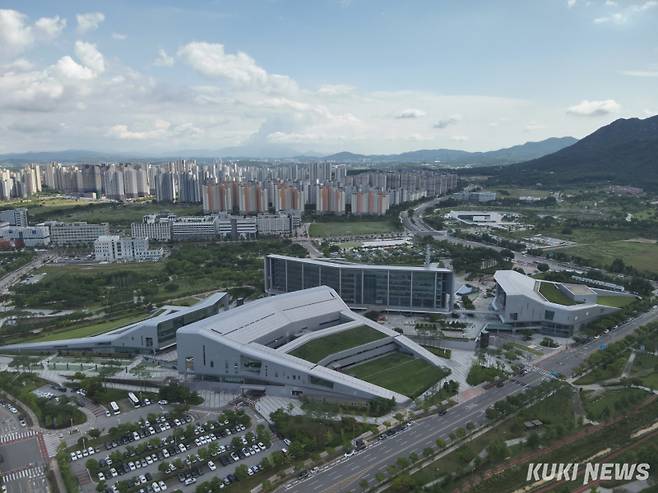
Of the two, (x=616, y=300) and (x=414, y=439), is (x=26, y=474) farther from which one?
(x=616, y=300)

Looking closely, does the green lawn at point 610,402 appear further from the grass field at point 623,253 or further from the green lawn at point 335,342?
the grass field at point 623,253

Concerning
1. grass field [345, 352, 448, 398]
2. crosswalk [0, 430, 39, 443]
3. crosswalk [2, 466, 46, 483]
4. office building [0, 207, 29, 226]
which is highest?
office building [0, 207, 29, 226]

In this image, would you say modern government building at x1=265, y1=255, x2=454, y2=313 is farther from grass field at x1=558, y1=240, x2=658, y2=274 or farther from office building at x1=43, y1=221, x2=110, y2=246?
office building at x1=43, y1=221, x2=110, y2=246

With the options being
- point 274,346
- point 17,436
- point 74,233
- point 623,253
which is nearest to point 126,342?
point 17,436

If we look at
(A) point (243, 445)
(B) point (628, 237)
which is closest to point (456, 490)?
(A) point (243, 445)

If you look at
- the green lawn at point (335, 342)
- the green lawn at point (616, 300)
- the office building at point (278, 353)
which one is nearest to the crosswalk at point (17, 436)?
the office building at point (278, 353)

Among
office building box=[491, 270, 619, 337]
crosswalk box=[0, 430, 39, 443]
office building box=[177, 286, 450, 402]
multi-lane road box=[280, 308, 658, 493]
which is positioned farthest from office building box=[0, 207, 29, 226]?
multi-lane road box=[280, 308, 658, 493]
